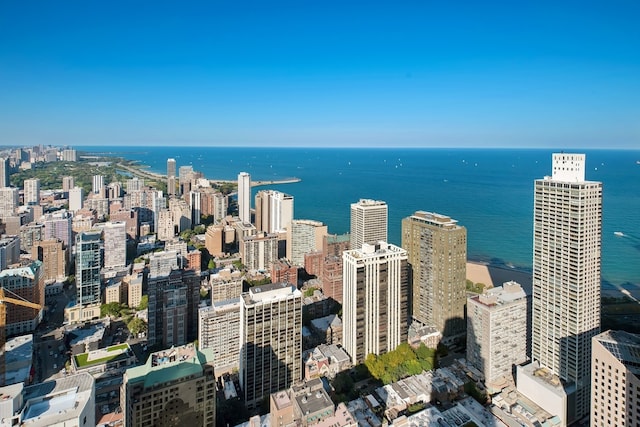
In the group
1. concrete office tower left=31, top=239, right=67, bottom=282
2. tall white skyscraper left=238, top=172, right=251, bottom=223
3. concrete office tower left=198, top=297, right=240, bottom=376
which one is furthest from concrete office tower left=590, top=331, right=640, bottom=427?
tall white skyscraper left=238, top=172, right=251, bottom=223

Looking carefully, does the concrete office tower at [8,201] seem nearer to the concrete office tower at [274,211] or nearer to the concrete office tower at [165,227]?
the concrete office tower at [165,227]

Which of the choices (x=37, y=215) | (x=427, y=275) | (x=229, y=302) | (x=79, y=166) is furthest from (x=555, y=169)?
(x=79, y=166)

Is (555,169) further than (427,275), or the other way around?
(427,275)

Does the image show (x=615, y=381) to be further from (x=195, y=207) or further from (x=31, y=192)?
(x=31, y=192)

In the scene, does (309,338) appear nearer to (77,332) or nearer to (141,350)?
(141,350)

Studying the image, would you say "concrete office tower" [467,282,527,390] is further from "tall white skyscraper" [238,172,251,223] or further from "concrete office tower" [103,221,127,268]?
"tall white skyscraper" [238,172,251,223]

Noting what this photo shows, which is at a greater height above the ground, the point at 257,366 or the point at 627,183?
Result: the point at 627,183

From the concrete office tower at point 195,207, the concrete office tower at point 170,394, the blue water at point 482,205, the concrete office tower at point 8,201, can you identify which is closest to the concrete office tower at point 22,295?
the concrete office tower at point 170,394
